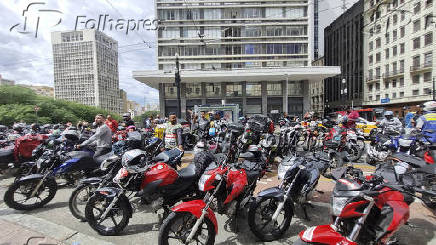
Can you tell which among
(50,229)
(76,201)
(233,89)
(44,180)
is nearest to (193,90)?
(233,89)

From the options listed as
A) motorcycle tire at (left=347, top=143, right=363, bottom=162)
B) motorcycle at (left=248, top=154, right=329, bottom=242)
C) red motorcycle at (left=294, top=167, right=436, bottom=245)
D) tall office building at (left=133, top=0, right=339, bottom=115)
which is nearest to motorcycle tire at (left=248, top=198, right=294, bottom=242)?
motorcycle at (left=248, top=154, right=329, bottom=242)

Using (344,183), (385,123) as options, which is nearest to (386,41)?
(385,123)

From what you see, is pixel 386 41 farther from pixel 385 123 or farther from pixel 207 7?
pixel 385 123

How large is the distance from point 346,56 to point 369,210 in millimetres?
54451

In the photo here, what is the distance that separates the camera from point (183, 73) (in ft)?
101

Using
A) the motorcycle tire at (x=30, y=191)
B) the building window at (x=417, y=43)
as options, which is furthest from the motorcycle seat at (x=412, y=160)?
the building window at (x=417, y=43)

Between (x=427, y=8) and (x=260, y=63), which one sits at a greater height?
(x=427, y=8)

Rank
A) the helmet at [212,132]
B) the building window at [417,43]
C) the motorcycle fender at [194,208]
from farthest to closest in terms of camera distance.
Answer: the building window at [417,43]
the helmet at [212,132]
the motorcycle fender at [194,208]

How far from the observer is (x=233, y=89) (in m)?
36.3

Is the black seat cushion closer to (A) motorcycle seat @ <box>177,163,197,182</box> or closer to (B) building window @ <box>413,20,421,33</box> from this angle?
(A) motorcycle seat @ <box>177,163,197,182</box>

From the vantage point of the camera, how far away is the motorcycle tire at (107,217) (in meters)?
3.00

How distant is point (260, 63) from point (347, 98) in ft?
73.3

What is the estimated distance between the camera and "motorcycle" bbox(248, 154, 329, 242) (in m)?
2.78

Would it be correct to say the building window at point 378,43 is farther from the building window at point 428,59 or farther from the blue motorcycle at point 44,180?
the blue motorcycle at point 44,180
